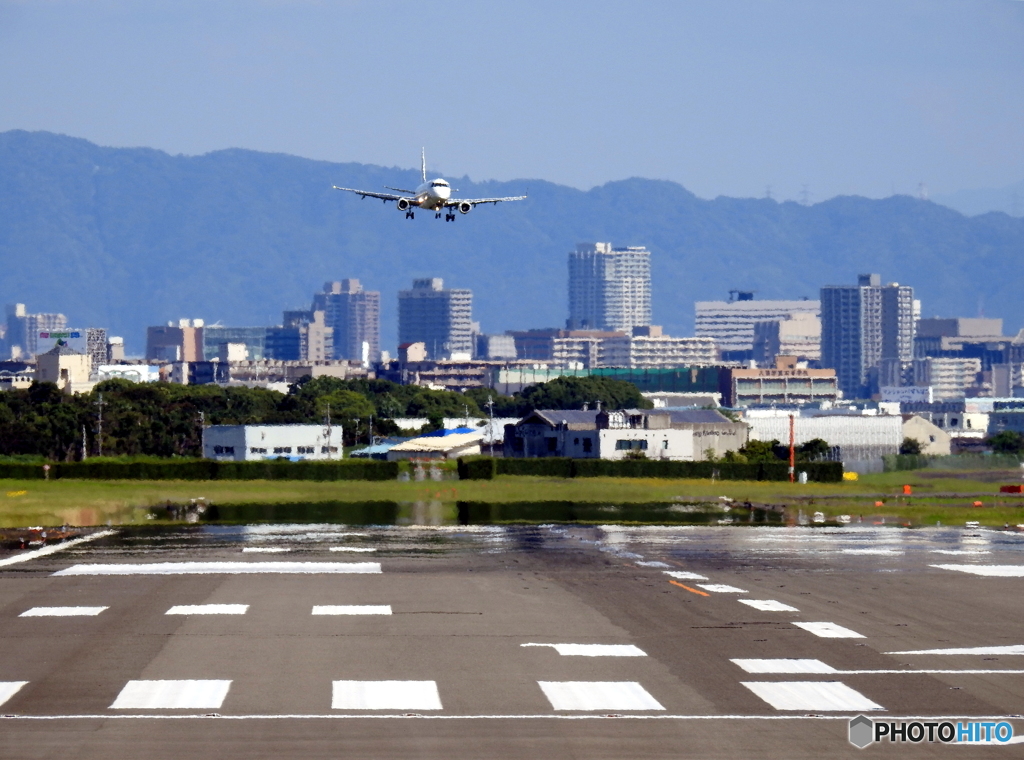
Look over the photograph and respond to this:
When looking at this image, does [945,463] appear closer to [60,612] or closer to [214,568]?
[214,568]

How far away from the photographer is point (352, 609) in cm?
3319

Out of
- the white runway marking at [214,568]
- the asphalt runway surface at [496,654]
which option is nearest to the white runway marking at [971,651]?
the asphalt runway surface at [496,654]

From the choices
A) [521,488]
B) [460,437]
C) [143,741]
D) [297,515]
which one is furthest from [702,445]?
[143,741]

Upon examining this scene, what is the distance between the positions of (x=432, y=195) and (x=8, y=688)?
8362 centimetres

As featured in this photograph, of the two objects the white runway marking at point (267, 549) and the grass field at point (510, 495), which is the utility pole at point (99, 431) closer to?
the grass field at point (510, 495)

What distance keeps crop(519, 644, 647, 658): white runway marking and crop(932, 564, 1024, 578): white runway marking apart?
17931 millimetres

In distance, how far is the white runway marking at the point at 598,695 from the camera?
21906 mm

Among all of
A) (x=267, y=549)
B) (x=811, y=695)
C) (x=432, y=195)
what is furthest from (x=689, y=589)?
(x=432, y=195)

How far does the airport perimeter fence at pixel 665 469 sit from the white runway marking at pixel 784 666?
4044 inches

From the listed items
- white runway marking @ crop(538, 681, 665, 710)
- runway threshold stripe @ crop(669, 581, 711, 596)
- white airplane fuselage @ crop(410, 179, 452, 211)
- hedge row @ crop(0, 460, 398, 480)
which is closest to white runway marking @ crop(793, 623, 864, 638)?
runway threshold stripe @ crop(669, 581, 711, 596)

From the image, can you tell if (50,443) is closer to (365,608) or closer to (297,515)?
(297,515)

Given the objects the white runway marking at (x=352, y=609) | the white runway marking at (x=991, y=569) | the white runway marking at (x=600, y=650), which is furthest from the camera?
the white runway marking at (x=991, y=569)

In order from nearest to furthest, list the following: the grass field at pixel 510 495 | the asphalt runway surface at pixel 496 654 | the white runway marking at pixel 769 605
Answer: the asphalt runway surface at pixel 496 654 → the white runway marking at pixel 769 605 → the grass field at pixel 510 495

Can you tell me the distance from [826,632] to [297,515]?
2029 inches
